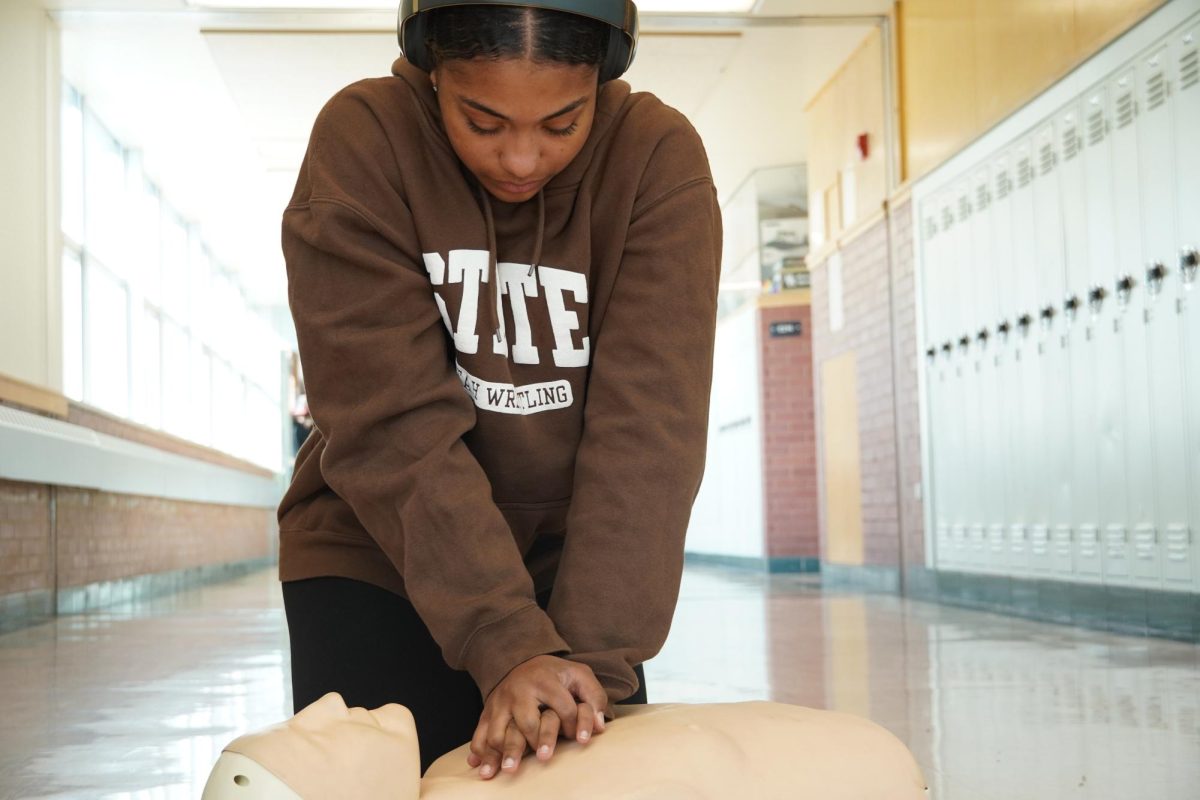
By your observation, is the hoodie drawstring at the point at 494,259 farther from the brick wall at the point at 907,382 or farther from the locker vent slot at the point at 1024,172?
the brick wall at the point at 907,382

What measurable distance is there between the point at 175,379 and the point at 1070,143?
10366 millimetres

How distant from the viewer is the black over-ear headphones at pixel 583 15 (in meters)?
1.24

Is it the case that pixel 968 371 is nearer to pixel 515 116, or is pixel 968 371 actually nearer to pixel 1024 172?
pixel 1024 172

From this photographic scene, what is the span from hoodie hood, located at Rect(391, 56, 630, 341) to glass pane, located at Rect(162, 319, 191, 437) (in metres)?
12.5

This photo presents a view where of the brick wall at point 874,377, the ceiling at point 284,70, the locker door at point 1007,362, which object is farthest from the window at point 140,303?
the locker door at point 1007,362

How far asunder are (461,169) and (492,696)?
566mm

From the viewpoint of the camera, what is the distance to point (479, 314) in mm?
1412

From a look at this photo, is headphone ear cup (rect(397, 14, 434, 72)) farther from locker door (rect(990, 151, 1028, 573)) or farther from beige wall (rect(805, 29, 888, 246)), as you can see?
beige wall (rect(805, 29, 888, 246))

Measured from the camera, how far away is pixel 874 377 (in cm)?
923

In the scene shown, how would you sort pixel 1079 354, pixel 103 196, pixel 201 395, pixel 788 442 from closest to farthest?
pixel 1079 354
pixel 103 196
pixel 788 442
pixel 201 395

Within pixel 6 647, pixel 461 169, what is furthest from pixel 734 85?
pixel 461 169

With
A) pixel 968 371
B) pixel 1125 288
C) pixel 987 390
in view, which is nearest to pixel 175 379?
pixel 968 371

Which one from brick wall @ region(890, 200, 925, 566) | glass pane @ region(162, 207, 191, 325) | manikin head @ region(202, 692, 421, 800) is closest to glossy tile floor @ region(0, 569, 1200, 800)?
manikin head @ region(202, 692, 421, 800)

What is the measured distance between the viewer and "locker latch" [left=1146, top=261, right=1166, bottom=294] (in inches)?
202
